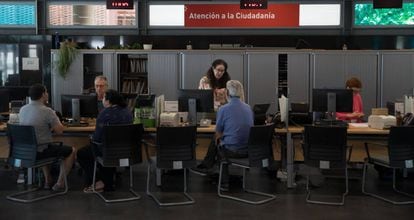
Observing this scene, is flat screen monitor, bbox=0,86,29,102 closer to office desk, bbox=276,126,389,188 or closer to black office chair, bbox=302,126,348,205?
office desk, bbox=276,126,389,188

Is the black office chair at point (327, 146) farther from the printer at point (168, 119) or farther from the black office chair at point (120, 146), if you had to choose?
the black office chair at point (120, 146)

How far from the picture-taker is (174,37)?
10797 mm

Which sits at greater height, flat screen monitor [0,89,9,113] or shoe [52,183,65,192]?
flat screen monitor [0,89,9,113]

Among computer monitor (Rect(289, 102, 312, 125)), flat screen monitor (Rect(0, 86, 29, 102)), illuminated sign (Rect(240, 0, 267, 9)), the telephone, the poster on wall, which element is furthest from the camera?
the poster on wall

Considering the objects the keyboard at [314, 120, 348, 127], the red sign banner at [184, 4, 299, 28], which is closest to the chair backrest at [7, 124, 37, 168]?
the keyboard at [314, 120, 348, 127]

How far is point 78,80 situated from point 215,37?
2.73 meters

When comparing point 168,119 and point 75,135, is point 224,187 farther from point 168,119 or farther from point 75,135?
point 75,135

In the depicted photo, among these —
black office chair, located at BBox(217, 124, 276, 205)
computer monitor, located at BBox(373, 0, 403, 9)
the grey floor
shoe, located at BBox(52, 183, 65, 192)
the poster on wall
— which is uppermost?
computer monitor, located at BBox(373, 0, 403, 9)

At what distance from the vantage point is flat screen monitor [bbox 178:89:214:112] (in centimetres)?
705

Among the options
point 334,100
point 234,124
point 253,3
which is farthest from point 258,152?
point 253,3

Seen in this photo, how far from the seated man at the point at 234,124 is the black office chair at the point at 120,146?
0.94m

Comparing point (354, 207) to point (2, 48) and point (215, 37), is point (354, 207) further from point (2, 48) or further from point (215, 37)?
point (2, 48)

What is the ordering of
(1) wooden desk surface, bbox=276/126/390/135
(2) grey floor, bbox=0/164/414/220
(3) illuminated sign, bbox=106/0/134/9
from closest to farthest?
(2) grey floor, bbox=0/164/414/220
(1) wooden desk surface, bbox=276/126/390/135
(3) illuminated sign, bbox=106/0/134/9

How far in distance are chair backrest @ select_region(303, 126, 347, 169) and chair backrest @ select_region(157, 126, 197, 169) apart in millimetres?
1287
